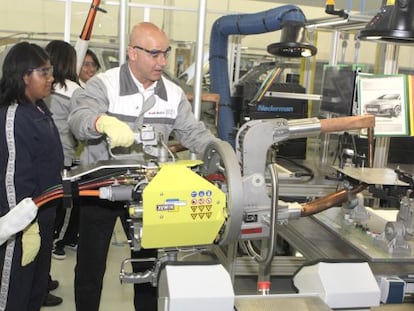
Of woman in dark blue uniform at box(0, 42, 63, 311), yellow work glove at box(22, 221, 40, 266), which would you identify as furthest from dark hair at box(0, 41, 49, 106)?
yellow work glove at box(22, 221, 40, 266)

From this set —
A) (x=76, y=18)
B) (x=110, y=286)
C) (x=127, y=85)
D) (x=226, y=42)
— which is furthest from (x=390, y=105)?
(x=76, y=18)

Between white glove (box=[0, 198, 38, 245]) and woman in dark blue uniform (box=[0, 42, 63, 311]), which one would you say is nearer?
white glove (box=[0, 198, 38, 245])

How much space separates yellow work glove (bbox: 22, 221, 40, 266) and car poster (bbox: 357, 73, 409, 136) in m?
1.57

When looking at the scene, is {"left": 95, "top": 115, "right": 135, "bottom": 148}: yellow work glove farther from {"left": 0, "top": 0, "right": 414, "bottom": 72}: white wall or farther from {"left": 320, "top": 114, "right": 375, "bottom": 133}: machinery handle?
{"left": 0, "top": 0, "right": 414, "bottom": 72}: white wall

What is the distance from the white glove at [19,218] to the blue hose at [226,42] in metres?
2.57

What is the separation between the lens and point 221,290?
113 centimetres

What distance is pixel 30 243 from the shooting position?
6.73 feet

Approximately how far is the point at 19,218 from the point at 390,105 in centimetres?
161

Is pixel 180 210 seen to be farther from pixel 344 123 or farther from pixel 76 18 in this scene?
pixel 76 18

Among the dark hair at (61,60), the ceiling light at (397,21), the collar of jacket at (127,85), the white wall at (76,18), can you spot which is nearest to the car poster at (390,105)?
the ceiling light at (397,21)

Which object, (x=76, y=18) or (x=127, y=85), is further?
(x=76, y=18)

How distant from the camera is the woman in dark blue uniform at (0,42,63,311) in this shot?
6.64 ft

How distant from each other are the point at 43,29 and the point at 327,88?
5.00 m

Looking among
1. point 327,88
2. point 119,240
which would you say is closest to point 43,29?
point 119,240
